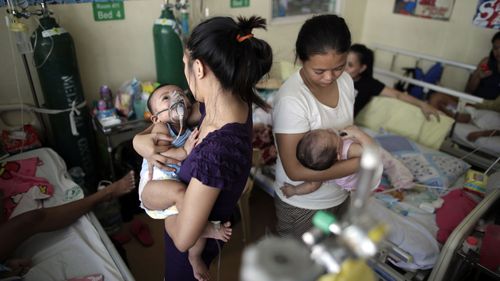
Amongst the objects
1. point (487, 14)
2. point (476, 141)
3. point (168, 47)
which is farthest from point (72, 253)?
point (487, 14)

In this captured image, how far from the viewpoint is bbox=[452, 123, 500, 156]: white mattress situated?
9.82 feet

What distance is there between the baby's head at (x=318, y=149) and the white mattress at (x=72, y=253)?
3.45 ft

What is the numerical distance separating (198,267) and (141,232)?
5.20ft

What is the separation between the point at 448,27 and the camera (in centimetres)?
413

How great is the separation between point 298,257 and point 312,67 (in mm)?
1198

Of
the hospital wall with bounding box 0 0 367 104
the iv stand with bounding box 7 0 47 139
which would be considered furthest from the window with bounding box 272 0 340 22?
the iv stand with bounding box 7 0 47 139

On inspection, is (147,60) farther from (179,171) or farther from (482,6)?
(482,6)

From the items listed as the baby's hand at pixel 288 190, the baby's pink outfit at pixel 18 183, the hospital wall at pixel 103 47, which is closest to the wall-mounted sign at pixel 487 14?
the hospital wall at pixel 103 47

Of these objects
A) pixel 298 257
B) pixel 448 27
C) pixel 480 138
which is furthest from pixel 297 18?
pixel 298 257

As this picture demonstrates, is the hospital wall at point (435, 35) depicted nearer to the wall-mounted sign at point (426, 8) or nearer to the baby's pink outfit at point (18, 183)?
the wall-mounted sign at point (426, 8)

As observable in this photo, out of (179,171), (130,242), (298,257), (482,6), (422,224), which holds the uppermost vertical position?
(482,6)

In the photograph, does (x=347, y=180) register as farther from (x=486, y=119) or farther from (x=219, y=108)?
(x=486, y=119)

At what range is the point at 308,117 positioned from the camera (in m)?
Answer: 1.51

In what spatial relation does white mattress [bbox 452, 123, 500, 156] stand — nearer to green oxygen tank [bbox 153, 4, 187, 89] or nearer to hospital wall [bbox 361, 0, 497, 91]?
hospital wall [bbox 361, 0, 497, 91]
